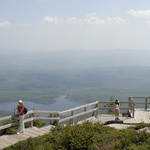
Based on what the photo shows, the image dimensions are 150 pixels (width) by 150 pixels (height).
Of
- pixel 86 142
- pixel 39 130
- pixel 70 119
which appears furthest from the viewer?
pixel 70 119

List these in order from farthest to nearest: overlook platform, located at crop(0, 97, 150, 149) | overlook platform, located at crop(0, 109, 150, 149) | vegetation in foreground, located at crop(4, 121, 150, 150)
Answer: overlook platform, located at crop(0, 97, 150, 149) < overlook platform, located at crop(0, 109, 150, 149) < vegetation in foreground, located at crop(4, 121, 150, 150)

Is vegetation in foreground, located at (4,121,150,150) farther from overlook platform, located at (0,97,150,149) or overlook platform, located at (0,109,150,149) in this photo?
overlook platform, located at (0,97,150,149)

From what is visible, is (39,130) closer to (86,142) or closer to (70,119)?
(70,119)

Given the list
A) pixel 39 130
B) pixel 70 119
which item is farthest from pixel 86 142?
pixel 70 119

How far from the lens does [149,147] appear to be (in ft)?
24.5

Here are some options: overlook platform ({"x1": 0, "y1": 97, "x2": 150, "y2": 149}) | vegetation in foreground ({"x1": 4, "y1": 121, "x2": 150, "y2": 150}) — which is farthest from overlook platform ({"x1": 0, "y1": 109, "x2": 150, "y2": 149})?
vegetation in foreground ({"x1": 4, "y1": 121, "x2": 150, "y2": 150})

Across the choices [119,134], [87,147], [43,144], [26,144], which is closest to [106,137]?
[119,134]

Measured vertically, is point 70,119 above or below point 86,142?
below

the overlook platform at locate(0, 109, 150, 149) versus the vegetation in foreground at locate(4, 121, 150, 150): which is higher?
the vegetation in foreground at locate(4, 121, 150, 150)

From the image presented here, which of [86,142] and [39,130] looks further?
[39,130]

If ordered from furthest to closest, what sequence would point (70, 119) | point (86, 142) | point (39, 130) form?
1. point (70, 119)
2. point (39, 130)
3. point (86, 142)

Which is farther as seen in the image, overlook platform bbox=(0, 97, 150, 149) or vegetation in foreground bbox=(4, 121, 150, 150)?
overlook platform bbox=(0, 97, 150, 149)

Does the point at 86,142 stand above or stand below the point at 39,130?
above

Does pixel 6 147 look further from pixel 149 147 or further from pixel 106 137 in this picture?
pixel 149 147
